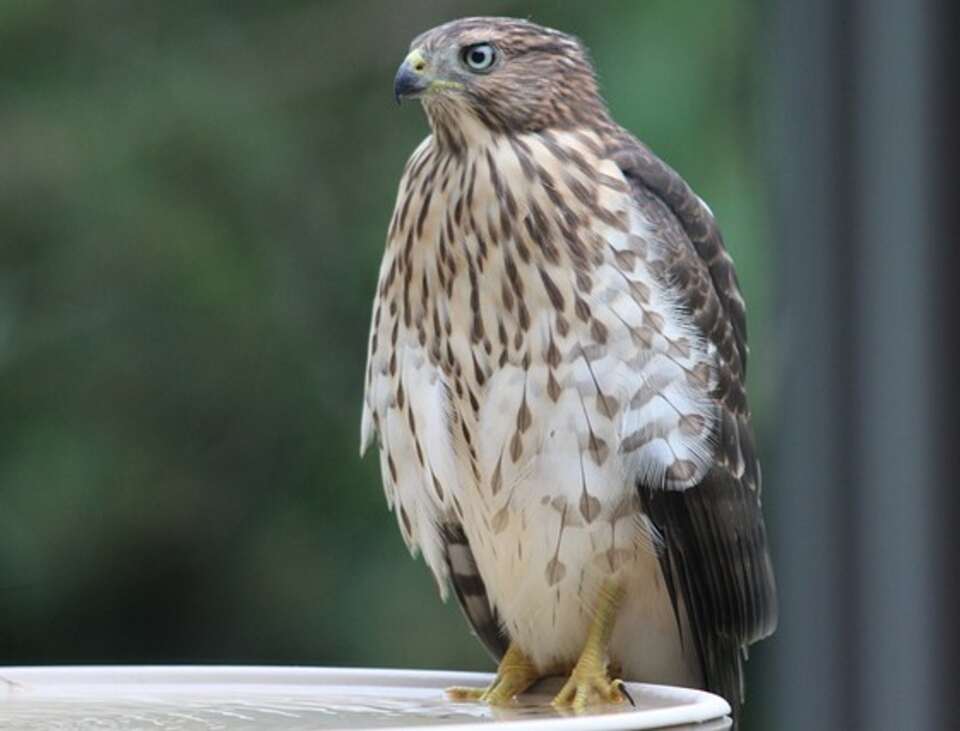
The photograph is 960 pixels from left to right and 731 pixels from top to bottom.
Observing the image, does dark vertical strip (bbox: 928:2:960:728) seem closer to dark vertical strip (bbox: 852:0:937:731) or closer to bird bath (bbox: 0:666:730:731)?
dark vertical strip (bbox: 852:0:937:731)

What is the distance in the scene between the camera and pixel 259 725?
1.33 metres

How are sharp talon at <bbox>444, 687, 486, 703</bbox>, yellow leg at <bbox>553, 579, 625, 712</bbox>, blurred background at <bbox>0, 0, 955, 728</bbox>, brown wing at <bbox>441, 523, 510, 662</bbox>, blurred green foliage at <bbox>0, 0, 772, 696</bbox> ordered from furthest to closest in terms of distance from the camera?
blurred green foliage at <bbox>0, 0, 772, 696</bbox> < blurred background at <bbox>0, 0, 955, 728</bbox> < brown wing at <bbox>441, 523, 510, 662</bbox> < yellow leg at <bbox>553, 579, 625, 712</bbox> < sharp talon at <bbox>444, 687, 486, 703</bbox>

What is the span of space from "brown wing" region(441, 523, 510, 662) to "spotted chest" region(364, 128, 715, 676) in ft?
0.38

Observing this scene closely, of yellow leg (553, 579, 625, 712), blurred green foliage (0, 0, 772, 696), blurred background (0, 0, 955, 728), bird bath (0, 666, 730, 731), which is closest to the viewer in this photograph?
bird bath (0, 666, 730, 731)

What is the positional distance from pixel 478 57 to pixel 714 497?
1.65ft

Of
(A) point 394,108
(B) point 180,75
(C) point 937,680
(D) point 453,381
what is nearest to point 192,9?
(B) point 180,75

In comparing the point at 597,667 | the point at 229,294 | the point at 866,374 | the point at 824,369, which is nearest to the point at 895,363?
the point at 866,374

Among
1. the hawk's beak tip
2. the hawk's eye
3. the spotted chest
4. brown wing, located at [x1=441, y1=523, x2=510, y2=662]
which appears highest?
the hawk's eye

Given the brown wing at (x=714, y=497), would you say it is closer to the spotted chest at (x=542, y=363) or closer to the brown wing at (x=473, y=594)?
the spotted chest at (x=542, y=363)

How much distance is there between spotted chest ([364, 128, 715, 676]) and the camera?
1.85 m

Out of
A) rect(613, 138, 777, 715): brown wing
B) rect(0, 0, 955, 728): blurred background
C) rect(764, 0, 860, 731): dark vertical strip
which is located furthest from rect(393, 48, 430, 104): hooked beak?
rect(0, 0, 955, 728): blurred background

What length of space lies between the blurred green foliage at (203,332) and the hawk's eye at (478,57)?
1.52m

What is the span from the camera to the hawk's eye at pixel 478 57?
1975mm

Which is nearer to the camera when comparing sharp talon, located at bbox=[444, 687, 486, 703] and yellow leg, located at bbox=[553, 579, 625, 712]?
sharp talon, located at bbox=[444, 687, 486, 703]
